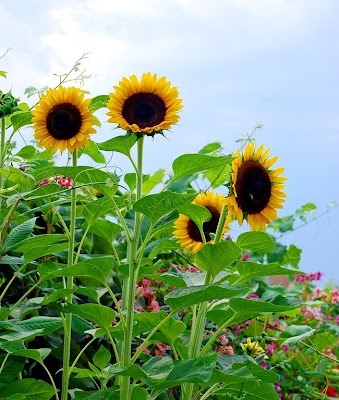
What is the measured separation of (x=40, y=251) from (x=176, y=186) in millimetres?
701

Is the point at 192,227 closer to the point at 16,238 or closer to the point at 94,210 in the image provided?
the point at 94,210

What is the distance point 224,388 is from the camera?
1075mm

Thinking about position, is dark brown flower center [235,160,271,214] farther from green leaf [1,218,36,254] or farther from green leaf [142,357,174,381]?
green leaf [1,218,36,254]

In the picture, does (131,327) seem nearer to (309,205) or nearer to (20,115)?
(20,115)

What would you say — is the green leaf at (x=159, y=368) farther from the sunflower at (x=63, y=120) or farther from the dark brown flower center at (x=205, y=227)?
the sunflower at (x=63, y=120)

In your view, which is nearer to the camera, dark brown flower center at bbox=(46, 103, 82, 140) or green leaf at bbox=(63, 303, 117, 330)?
green leaf at bbox=(63, 303, 117, 330)

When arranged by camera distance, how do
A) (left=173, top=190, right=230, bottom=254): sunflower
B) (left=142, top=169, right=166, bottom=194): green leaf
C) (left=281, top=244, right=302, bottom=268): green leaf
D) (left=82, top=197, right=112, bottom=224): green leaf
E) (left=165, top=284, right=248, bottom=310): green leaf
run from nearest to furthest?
(left=165, top=284, right=248, bottom=310): green leaf < (left=82, top=197, right=112, bottom=224): green leaf < (left=173, top=190, right=230, bottom=254): sunflower < (left=142, top=169, right=166, bottom=194): green leaf < (left=281, top=244, right=302, bottom=268): green leaf

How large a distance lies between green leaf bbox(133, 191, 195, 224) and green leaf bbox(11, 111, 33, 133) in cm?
45

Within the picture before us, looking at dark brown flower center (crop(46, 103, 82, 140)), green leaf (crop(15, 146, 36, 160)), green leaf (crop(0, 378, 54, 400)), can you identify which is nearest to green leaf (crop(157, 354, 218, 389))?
green leaf (crop(0, 378, 54, 400))

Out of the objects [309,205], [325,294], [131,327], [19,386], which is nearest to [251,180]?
[131,327]

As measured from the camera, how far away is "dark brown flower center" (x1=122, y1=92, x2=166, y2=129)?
1.01 metres

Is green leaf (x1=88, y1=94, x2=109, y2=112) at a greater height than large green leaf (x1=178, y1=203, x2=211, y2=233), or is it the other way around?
green leaf (x1=88, y1=94, x2=109, y2=112)

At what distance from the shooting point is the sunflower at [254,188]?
102 cm

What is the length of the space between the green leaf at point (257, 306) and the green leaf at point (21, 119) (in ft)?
1.94
